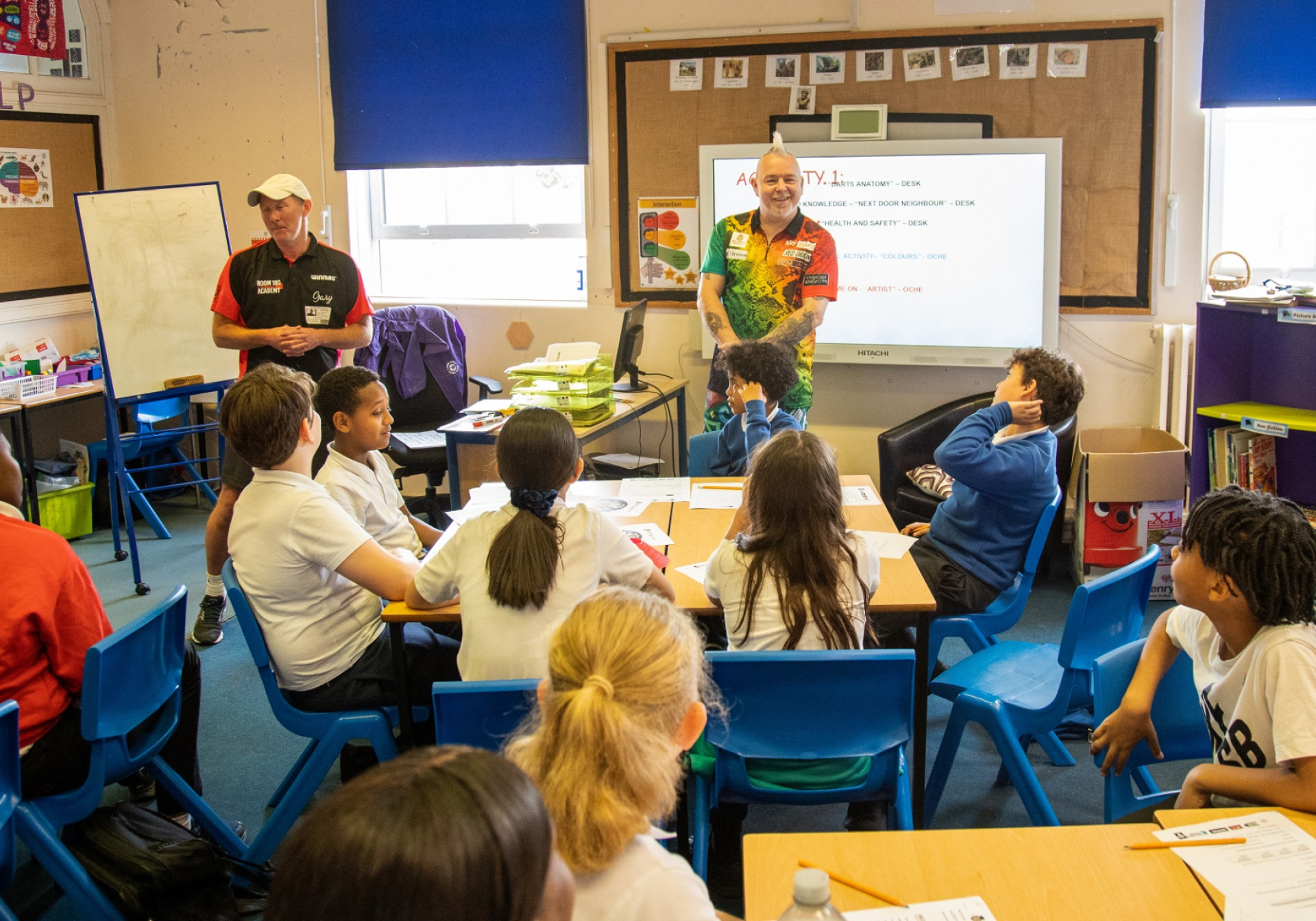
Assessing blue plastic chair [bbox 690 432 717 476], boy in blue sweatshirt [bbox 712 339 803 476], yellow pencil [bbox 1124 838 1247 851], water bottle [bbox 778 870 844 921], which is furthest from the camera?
blue plastic chair [bbox 690 432 717 476]

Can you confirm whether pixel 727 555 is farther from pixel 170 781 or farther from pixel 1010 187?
pixel 1010 187

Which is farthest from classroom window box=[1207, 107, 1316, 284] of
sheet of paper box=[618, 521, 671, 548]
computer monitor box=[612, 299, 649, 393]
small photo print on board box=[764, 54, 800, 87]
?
sheet of paper box=[618, 521, 671, 548]

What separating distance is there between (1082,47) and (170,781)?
4.15 m

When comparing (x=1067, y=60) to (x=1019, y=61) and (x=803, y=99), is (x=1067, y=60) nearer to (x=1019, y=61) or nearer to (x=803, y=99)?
(x=1019, y=61)

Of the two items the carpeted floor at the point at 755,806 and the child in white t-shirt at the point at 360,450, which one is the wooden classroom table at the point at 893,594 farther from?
the child in white t-shirt at the point at 360,450

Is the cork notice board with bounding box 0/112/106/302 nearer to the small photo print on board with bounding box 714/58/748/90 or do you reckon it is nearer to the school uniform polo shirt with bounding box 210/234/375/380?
the school uniform polo shirt with bounding box 210/234/375/380

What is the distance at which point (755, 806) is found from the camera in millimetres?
2758

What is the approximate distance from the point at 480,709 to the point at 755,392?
172cm

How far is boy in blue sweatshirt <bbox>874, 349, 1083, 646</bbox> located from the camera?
2.85 metres

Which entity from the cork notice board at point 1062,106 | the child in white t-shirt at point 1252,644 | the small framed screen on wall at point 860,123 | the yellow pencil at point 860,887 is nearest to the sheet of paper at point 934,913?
the yellow pencil at point 860,887

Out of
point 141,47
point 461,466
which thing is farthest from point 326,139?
point 461,466

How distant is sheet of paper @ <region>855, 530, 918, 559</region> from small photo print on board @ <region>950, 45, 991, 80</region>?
8.30 feet

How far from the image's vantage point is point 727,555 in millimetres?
2178

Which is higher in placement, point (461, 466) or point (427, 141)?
point (427, 141)
